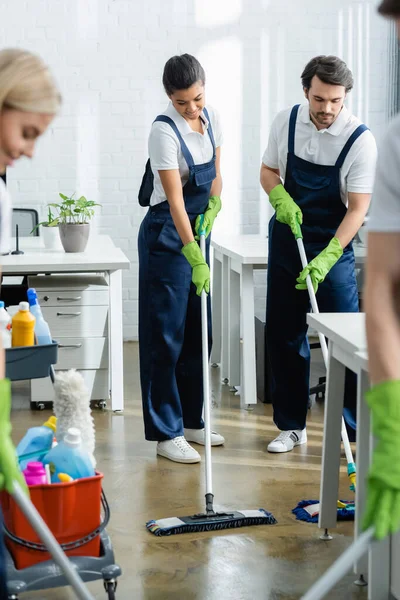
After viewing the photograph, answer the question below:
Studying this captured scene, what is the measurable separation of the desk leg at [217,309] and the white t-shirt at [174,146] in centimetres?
168

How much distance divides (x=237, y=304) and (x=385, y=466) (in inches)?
128

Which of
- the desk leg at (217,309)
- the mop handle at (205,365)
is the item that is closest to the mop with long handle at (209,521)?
the mop handle at (205,365)

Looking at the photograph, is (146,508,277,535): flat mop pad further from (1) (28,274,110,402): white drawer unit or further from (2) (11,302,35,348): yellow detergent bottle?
(1) (28,274,110,402): white drawer unit

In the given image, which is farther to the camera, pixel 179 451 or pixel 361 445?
pixel 179 451

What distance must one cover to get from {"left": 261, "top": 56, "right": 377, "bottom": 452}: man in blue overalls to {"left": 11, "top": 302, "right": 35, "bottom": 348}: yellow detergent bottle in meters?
1.18

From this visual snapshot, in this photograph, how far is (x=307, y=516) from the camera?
9.41 feet

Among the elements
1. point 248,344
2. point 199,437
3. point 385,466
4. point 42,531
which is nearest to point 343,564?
point 385,466

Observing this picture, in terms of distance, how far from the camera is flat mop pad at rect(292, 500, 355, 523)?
2842mm

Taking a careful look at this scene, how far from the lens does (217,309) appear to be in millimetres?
5117

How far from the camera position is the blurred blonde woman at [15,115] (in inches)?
56.8

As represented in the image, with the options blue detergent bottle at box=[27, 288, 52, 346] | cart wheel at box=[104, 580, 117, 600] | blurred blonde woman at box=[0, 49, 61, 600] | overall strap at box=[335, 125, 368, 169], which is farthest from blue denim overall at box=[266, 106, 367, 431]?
blurred blonde woman at box=[0, 49, 61, 600]

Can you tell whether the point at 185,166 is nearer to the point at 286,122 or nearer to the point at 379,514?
the point at 286,122

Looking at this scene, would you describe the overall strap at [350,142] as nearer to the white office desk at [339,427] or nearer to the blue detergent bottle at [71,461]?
the white office desk at [339,427]

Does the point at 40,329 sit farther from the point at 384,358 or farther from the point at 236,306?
the point at 236,306
